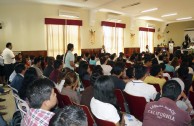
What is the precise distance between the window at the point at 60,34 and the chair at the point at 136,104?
25.6 feet

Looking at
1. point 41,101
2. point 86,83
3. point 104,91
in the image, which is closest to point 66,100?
point 104,91

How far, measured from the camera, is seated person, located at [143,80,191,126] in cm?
192

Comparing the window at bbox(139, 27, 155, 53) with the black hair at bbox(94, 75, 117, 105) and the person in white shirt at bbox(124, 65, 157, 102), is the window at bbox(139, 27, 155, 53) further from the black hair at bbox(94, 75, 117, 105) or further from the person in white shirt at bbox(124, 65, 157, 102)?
the black hair at bbox(94, 75, 117, 105)

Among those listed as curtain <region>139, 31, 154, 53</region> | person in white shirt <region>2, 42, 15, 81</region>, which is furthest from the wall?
curtain <region>139, 31, 154, 53</region>

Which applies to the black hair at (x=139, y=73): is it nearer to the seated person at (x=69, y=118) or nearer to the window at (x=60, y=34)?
the seated person at (x=69, y=118)

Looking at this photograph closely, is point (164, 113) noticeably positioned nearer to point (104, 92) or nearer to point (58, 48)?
point (104, 92)

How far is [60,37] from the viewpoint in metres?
10.7

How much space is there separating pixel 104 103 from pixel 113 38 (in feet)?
37.5

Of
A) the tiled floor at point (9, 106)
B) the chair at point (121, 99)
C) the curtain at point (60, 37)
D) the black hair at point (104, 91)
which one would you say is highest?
the curtain at point (60, 37)

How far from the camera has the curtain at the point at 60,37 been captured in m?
10.3

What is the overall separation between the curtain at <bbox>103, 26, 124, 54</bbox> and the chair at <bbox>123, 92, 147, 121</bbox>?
33.0 ft

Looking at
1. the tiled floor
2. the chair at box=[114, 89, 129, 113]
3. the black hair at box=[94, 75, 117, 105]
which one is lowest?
the tiled floor

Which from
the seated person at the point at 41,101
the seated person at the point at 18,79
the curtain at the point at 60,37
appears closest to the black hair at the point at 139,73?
the seated person at the point at 41,101

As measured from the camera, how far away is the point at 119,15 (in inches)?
528
